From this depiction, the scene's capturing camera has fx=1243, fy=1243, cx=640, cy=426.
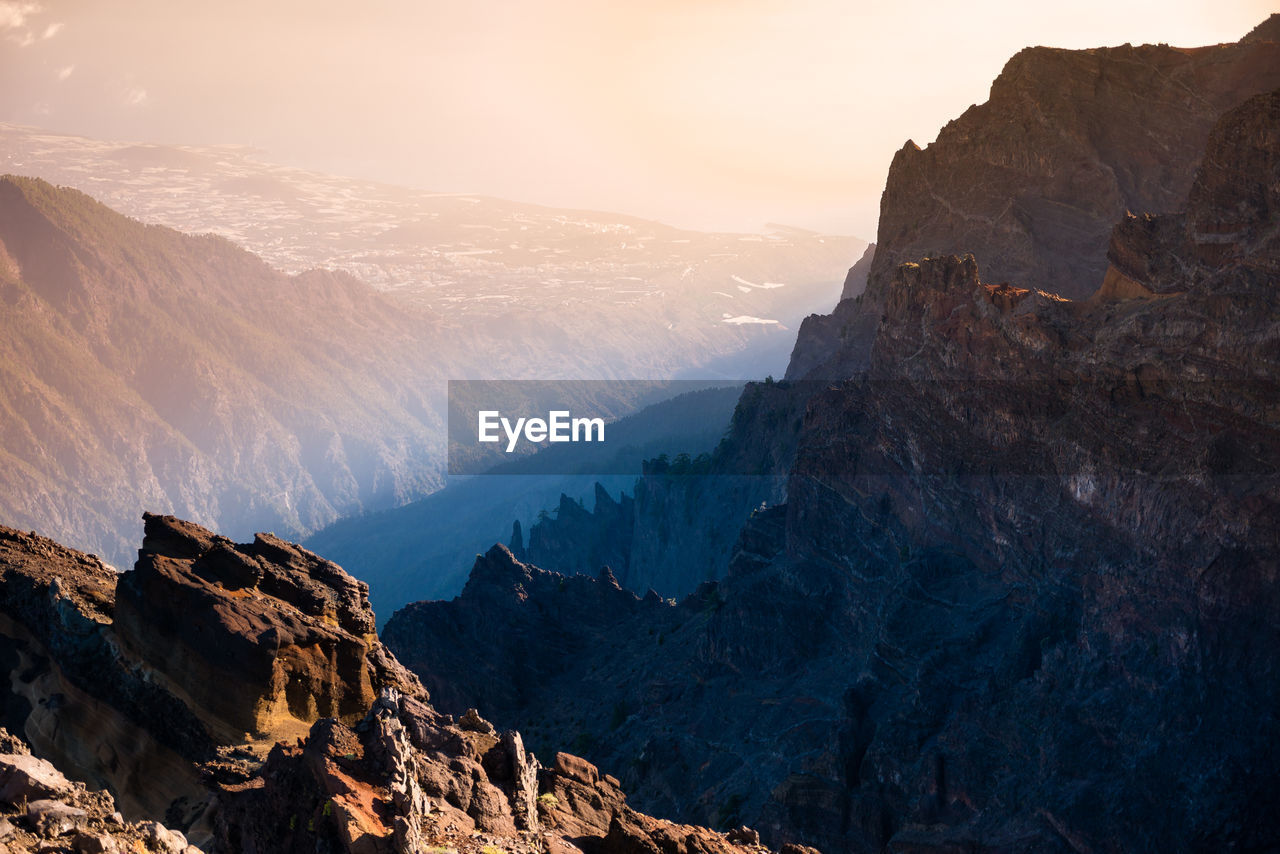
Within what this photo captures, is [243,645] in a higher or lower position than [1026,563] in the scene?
higher

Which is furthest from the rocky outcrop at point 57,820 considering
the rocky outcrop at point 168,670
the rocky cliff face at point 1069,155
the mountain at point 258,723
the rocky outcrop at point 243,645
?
the rocky cliff face at point 1069,155

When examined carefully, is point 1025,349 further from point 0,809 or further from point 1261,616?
point 0,809

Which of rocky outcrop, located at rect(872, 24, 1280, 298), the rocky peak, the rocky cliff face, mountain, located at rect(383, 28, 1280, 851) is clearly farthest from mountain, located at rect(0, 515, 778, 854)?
the rocky peak

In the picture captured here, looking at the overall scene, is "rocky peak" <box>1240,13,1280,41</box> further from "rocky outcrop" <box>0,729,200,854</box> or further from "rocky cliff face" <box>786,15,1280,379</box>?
"rocky outcrop" <box>0,729,200,854</box>

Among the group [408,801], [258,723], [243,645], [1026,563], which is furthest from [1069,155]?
[408,801]

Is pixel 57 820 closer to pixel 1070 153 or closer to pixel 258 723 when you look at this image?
pixel 258 723

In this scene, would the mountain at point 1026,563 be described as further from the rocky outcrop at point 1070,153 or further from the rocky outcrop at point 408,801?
the rocky outcrop at point 408,801
